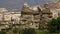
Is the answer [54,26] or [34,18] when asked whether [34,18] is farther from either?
[54,26]

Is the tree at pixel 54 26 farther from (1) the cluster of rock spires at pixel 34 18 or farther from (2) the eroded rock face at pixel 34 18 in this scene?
(2) the eroded rock face at pixel 34 18

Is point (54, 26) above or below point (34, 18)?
below

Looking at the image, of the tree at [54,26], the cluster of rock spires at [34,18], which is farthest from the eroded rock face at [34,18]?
the tree at [54,26]

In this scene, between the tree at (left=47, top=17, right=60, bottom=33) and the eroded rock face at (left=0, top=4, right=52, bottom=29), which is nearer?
the tree at (left=47, top=17, right=60, bottom=33)

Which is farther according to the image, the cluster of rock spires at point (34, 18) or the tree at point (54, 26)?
the cluster of rock spires at point (34, 18)

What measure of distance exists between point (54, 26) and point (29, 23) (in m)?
6.85

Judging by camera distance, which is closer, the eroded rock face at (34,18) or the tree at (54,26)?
the tree at (54,26)

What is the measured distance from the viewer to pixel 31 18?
42.8m

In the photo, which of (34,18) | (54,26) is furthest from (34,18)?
(54,26)

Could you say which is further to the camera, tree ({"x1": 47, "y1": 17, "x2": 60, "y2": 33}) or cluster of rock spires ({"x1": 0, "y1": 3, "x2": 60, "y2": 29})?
cluster of rock spires ({"x1": 0, "y1": 3, "x2": 60, "y2": 29})

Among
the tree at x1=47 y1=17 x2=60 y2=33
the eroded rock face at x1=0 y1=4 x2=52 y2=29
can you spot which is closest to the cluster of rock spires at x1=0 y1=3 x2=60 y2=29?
the eroded rock face at x1=0 y1=4 x2=52 y2=29

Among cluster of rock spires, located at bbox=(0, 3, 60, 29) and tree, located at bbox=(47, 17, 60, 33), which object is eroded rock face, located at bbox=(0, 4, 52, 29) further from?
tree, located at bbox=(47, 17, 60, 33)

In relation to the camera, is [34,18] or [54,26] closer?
[54,26]

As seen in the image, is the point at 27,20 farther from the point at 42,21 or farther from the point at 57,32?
the point at 57,32
